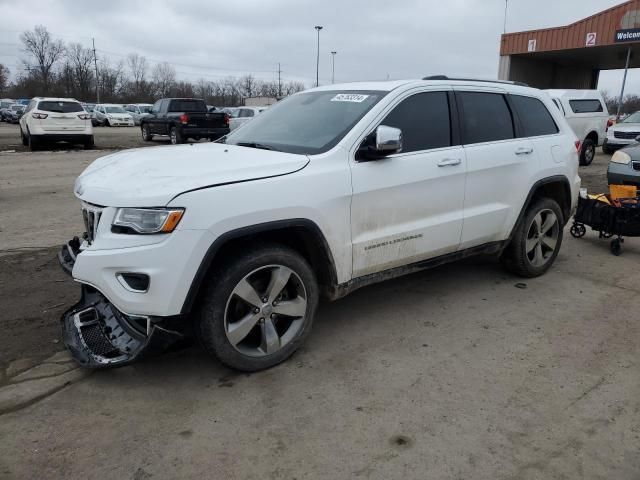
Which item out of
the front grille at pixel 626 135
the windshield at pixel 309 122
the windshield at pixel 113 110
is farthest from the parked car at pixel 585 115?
the windshield at pixel 113 110

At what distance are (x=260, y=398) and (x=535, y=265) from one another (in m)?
3.28

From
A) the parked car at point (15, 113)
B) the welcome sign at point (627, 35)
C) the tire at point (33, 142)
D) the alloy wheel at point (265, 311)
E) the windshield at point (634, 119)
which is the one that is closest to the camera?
the alloy wheel at point (265, 311)

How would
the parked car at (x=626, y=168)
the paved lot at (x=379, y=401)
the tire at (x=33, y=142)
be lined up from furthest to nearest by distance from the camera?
the tire at (x=33, y=142) < the parked car at (x=626, y=168) < the paved lot at (x=379, y=401)

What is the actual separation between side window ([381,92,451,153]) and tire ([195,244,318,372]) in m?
1.29

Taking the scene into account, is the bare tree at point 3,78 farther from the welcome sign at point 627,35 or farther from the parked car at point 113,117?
the welcome sign at point 627,35

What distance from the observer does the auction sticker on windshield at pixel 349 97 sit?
3.88 m

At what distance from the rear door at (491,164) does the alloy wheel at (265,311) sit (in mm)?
1661

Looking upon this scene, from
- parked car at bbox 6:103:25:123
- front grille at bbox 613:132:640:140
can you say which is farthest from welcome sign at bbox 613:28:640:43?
parked car at bbox 6:103:25:123

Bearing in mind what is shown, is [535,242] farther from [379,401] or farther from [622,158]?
[622,158]

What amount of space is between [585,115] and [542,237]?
12.4m

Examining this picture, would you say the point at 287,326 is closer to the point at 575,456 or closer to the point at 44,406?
the point at 44,406

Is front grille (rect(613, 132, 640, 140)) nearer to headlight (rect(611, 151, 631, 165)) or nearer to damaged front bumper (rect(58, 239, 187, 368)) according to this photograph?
headlight (rect(611, 151, 631, 165))

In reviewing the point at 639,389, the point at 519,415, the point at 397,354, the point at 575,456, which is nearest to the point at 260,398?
the point at 397,354

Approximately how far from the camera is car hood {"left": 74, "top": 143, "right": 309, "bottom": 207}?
288 cm
